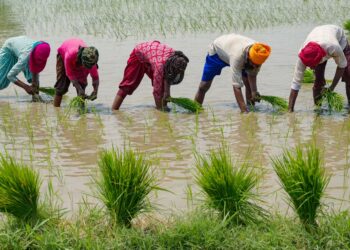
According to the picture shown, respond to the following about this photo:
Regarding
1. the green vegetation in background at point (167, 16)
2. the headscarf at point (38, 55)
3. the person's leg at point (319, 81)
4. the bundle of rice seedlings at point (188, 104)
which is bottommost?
the bundle of rice seedlings at point (188, 104)

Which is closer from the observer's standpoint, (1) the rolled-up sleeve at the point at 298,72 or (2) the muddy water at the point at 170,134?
(2) the muddy water at the point at 170,134

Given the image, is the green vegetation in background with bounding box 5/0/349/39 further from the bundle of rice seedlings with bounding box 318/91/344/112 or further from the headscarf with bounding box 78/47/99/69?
the bundle of rice seedlings with bounding box 318/91/344/112

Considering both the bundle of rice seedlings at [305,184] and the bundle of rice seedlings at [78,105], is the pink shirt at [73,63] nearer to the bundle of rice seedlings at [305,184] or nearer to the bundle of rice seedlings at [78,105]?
the bundle of rice seedlings at [78,105]

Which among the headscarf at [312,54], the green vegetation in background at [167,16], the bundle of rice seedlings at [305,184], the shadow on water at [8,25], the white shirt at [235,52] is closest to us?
the bundle of rice seedlings at [305,184]

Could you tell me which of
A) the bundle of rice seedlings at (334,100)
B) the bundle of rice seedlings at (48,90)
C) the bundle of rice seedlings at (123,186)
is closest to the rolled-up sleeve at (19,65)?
the bundle of rice seedlings at (48,90)

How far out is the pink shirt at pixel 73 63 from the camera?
618cm

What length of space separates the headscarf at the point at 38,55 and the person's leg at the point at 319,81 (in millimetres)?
2873

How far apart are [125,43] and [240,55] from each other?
5.48 meters

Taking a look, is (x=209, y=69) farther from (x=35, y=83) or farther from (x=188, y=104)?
(x=35, y=83)

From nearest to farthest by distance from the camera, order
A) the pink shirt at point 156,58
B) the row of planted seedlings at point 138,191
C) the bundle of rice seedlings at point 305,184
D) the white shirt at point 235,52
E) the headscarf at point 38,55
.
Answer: the bundle of rice seedlings at point 305,184 → the row of planted seedlings at point 138,191 → the white shirt at point 235,52 → the pink shirt at point 156,58 → the headscarf at point 38,55

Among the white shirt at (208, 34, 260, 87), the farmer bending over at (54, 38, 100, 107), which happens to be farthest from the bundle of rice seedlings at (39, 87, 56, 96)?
the white shirt at (208, 34, 260, 87)

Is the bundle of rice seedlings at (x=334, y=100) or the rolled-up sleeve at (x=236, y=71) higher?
the rolled-up sleeve at (x=236, y=71)

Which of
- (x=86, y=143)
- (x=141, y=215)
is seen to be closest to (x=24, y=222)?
(x=141, y=215)

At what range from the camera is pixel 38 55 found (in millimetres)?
6848
